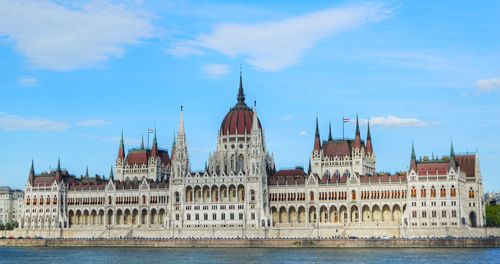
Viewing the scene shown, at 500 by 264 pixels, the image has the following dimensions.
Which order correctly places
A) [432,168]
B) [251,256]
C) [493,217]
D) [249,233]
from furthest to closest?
[493,217], [249,233], [432,168], [251,256]

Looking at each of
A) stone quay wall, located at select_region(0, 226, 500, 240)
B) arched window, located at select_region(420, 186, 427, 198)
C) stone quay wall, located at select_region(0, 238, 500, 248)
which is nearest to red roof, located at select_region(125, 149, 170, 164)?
stone quay wall, located at select_region(0, 226, 500, 240)

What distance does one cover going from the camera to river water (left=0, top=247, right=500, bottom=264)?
10588 centimetres

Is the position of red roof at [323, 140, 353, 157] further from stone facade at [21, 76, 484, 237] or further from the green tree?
the green tree

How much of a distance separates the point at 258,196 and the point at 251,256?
126ft

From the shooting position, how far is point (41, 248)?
145375 mm

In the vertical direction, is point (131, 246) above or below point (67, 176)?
below

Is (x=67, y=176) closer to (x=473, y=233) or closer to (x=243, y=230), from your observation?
(x=243, y=230)

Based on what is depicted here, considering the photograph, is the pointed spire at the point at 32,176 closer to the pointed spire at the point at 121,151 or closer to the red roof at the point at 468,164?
the pointed spire at the point at 121,151

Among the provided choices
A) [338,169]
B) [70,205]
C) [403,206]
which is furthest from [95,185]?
[403,206]

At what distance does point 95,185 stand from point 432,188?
6541 cm

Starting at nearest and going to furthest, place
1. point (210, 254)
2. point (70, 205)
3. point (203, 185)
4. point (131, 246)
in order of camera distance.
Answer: point (210, 254)
point (131, 246)
point (203, 185)
point (70, 205)

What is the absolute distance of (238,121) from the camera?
168 meters

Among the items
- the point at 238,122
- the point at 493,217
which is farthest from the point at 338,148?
the point at 493,217

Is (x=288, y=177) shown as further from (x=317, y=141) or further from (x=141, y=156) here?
(x=141, y=156)
